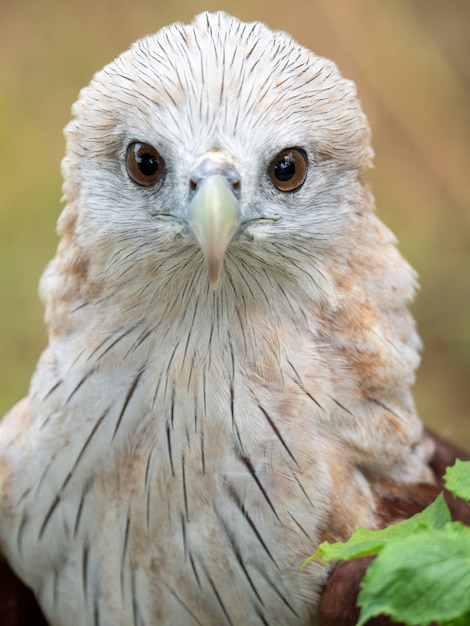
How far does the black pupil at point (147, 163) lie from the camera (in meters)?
2.09

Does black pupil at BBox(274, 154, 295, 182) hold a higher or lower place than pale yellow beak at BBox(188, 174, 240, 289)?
higher

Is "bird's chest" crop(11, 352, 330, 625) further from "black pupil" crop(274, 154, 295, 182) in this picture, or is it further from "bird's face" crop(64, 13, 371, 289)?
"black pupil" crop(274, 154, 295, 182)

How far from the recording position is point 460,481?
63.7 inches

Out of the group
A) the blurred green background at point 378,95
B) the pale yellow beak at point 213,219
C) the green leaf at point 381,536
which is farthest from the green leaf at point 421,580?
the blurred green background at point 378,95

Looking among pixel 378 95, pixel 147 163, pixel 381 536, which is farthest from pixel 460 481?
pixel 378 95

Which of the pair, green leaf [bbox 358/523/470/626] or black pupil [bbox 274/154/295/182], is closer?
green leaf [bbox 358/523/470/626]

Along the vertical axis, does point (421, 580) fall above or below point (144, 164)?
below

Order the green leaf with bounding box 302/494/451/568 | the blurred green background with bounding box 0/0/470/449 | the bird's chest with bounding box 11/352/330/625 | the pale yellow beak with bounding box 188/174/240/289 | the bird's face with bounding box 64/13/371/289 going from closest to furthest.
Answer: the green leaf with bounding box 302/494/451/568 → the pale yellow beak with bounding box 188/174/240/289 → the bird's face with bounding box 64/13/371/289 → the bird's chest with bounding box 11/352/330/625 → the blurred green background with bounding box 0/0/470/449

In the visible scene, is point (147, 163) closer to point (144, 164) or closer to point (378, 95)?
point (144, 164)

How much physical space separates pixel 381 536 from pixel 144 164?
920mm

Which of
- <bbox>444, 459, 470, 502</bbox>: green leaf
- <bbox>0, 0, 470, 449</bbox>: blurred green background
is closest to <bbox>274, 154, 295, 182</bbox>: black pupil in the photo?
<bbox>444, 459, 470, 502</bbox>: green leaf

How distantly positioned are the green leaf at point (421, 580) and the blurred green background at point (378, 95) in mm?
3946

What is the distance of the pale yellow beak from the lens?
1902 mm

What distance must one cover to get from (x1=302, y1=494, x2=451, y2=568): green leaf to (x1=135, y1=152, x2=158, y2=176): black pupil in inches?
33.9
